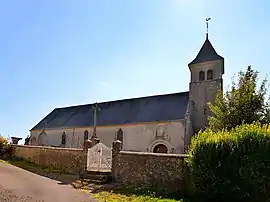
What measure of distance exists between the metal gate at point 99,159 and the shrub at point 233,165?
536 centimetres

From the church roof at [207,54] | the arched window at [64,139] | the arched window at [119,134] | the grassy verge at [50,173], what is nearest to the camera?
the grassy verge at [50,173]

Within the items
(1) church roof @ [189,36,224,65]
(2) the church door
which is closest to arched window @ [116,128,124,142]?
(2) the church door

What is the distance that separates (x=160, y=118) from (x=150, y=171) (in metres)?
14.7

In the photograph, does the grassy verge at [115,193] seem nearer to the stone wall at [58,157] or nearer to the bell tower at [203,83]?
the stone wall at [58,157]

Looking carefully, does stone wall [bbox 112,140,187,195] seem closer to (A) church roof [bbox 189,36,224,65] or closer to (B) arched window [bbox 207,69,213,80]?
(B) arched window [bbox 207,69,213,80]

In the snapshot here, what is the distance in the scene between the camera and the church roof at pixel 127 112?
2770 cm

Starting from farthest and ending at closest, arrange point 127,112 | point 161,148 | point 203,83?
point 127,112 < point 161,148 < point 203,83

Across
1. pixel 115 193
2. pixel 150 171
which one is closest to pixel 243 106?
pixel 150 171

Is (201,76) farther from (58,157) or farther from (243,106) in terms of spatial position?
(58,157)

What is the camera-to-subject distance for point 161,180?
40.0 ft

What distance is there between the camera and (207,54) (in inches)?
1085

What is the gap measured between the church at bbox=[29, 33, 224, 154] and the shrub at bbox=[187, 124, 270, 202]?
44.6 ft

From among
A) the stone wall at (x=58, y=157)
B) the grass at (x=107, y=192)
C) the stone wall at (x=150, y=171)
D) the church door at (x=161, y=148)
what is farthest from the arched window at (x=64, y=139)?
the stone wall at (x=150, y=171)

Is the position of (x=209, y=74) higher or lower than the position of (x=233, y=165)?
higher
